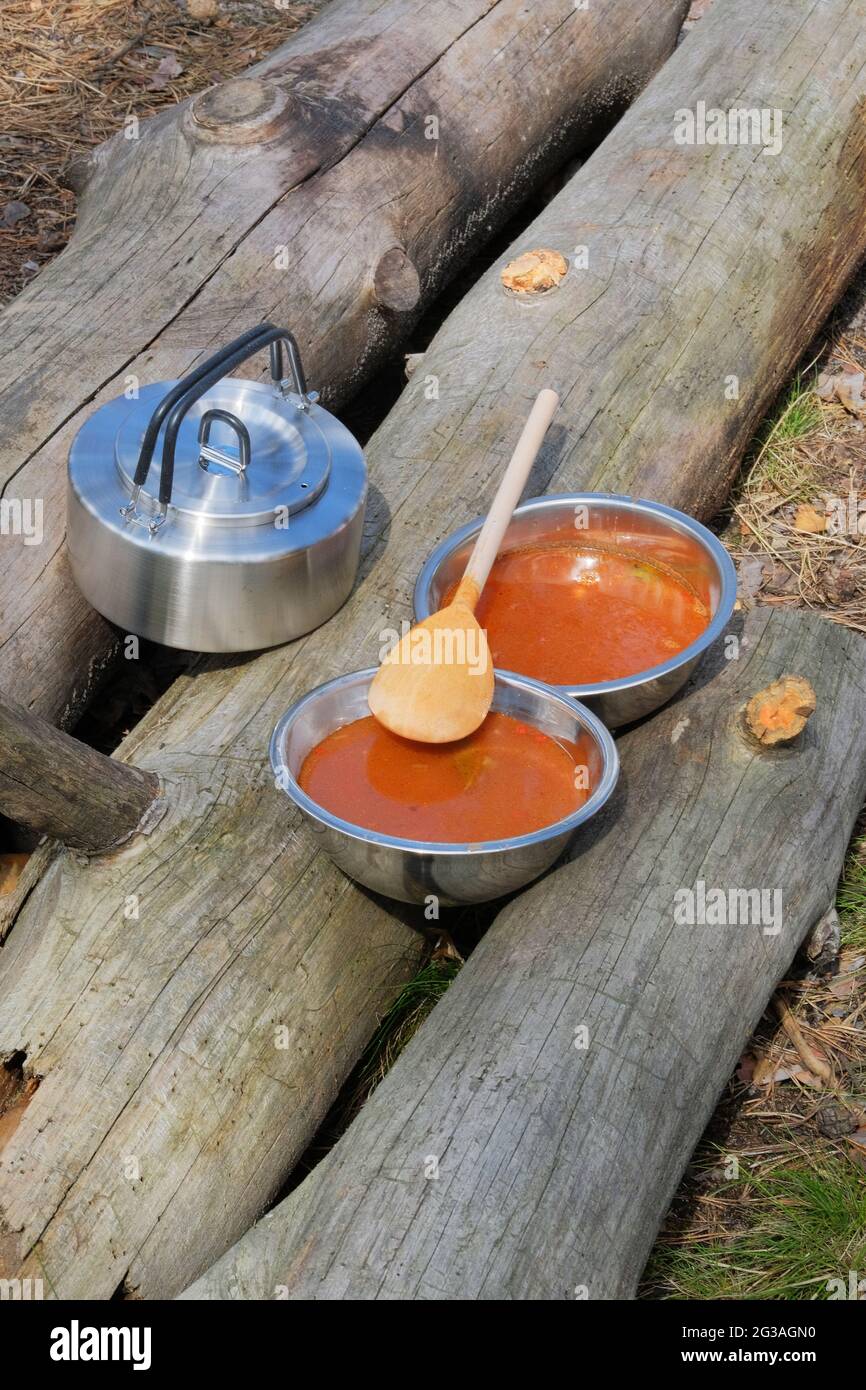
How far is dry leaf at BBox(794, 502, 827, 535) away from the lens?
4.64 m

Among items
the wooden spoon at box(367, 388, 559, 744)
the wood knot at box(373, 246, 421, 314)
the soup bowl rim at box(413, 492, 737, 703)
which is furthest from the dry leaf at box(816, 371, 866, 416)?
the wooden spoon at box(367, 388, 559, 744)

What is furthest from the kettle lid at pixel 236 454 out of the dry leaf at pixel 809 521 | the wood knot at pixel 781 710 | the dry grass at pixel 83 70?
the dry grass at pixel 83 70

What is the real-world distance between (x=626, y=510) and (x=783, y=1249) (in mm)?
1668

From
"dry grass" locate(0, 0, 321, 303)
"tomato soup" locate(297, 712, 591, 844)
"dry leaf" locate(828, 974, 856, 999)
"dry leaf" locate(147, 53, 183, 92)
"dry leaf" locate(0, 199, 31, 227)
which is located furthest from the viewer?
"dry leaf" locate(147, 53, 183, 92)

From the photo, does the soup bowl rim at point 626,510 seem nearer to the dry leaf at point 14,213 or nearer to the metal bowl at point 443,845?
the metal bowl at point 443,845

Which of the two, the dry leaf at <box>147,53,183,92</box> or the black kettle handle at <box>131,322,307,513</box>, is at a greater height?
the black kettle handle at <box>131,322,307,513</box>

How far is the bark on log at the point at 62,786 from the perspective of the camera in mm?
2480

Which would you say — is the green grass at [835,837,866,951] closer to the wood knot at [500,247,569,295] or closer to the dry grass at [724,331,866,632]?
the dry grass at [724,331,866,632]

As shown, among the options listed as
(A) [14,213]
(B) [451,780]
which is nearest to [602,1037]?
(B) [451,780]

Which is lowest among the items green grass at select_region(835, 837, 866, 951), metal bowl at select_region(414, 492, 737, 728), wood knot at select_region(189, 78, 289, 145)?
green grass at select_region(835, 837, 866, 951)

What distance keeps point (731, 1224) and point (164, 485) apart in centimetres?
197

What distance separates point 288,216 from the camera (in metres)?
4.16

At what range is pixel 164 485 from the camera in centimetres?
290

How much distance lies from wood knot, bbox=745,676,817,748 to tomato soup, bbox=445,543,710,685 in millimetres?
212
